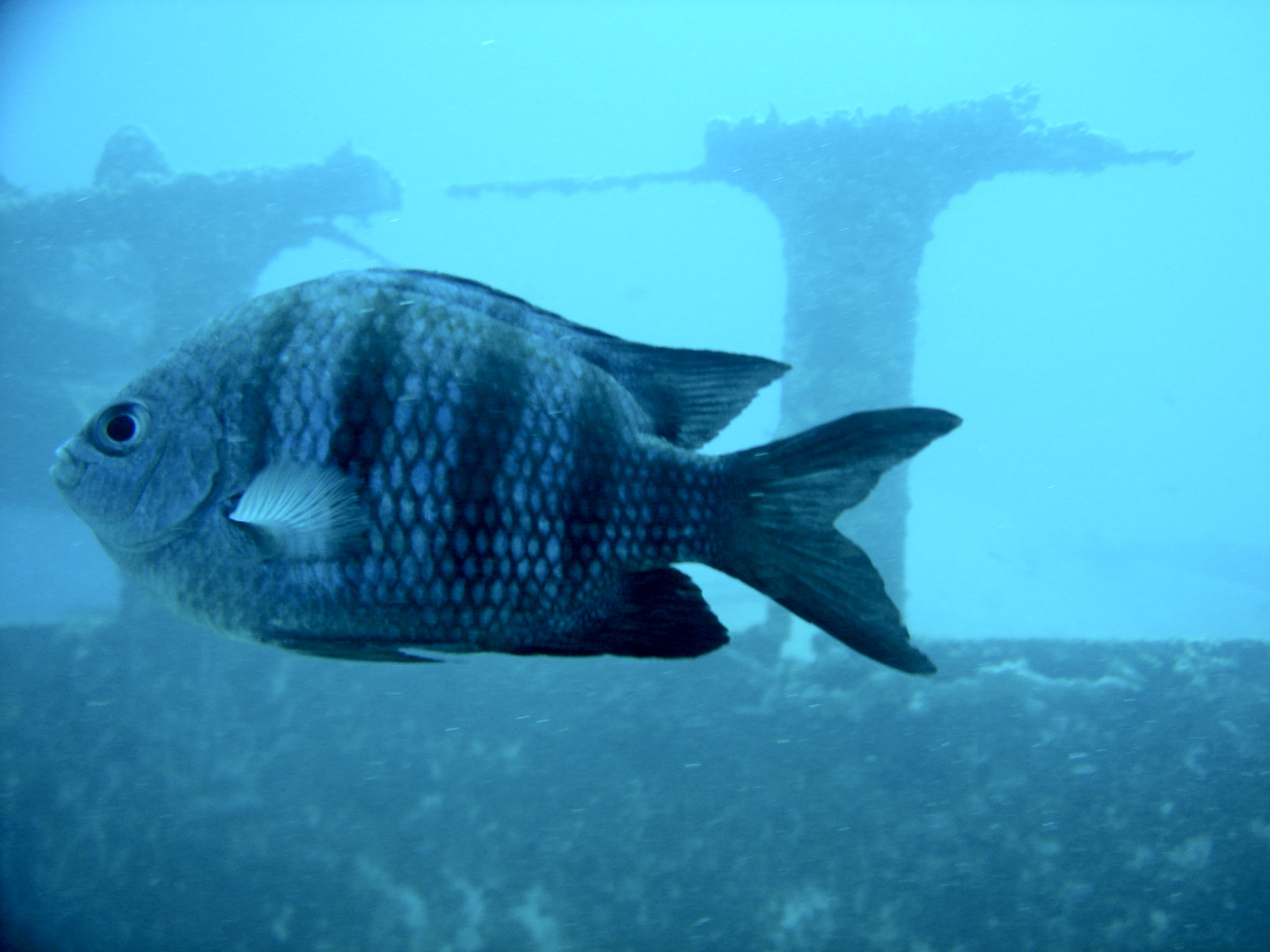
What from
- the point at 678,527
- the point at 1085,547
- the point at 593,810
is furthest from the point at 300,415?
the point at 1085,547

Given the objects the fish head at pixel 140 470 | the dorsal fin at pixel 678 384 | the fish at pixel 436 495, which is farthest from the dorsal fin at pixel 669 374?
the fish head at pixel 140 470

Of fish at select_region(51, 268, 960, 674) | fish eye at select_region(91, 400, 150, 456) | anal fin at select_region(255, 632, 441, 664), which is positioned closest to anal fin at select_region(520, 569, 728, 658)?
fish at select_region(51, 268, 960, 674)

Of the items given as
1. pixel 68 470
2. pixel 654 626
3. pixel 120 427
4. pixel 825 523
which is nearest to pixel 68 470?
pixel 68 470

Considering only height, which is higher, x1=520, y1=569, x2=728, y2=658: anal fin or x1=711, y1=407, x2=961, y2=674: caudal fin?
x1=711, y1=407, x2=961, y2=674: caudal fin

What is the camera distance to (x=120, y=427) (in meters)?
1.21

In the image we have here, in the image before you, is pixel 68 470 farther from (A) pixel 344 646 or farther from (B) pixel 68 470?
(A) pixel 344 646

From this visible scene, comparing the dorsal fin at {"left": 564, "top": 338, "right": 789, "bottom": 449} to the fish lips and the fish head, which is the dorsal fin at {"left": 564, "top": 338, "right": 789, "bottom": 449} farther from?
the fish lips

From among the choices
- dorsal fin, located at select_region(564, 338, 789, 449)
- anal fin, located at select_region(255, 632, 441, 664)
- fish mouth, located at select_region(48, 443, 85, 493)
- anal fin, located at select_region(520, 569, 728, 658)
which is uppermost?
dorsal fin, located at select_region(564, 338, 789, 449)

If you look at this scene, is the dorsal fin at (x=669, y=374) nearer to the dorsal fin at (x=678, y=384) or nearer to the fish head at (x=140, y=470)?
the dorsal fin at (x=678, y=384)

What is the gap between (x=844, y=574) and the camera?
1.18m

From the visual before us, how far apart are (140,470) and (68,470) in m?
0.14

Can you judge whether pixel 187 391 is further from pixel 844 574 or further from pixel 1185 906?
pixel 1185 906

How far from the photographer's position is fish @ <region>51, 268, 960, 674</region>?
1144 mm

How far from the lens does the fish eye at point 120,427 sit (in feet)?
3.91
